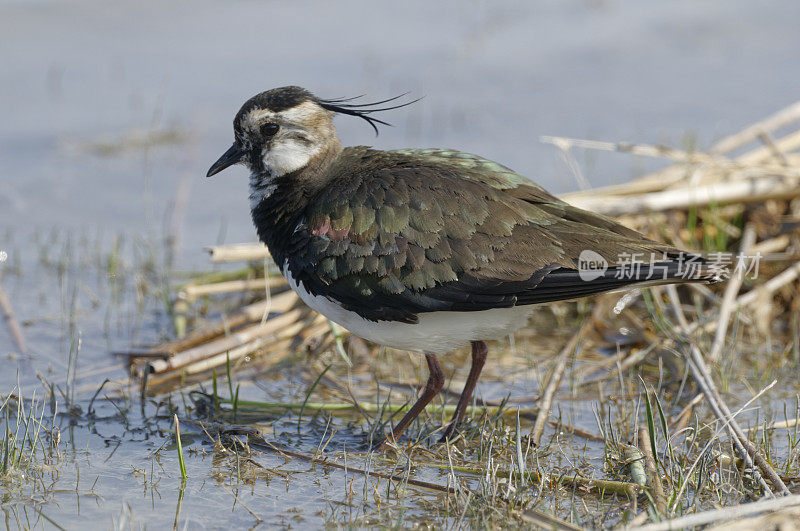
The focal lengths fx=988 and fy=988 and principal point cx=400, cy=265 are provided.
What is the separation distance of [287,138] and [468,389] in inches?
60.7

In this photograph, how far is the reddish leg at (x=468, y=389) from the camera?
4715 mm

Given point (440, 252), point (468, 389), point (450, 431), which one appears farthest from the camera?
point (468, 389)

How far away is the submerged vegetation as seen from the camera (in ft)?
12.8

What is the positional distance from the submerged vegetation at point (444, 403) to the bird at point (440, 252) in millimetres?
469

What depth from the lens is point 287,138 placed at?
495 cm

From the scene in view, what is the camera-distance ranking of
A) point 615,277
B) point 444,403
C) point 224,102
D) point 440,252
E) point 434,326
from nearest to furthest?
1. point 615,277
2. point 440,252
3. point 434,326
4. point 444,403
5. point 224,102

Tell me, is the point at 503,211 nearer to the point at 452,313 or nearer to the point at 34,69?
the point at 452,313

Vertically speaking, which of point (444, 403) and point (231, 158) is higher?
point (231, 158)

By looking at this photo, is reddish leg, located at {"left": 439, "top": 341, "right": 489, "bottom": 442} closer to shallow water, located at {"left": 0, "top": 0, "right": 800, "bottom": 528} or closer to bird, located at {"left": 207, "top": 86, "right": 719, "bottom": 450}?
bird, located at {"left": 207, "top": 86, "right": 719, "bottom": 450}

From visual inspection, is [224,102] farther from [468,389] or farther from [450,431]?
[450,431]

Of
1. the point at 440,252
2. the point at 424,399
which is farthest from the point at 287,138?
the point at 424,399

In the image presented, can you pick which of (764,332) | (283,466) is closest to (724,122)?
(764,332)

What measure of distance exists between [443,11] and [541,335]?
7403 mm
